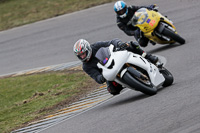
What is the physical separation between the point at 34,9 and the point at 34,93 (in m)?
11.5

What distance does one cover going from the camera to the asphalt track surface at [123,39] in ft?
23.5

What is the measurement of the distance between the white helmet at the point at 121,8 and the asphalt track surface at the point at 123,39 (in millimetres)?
1379

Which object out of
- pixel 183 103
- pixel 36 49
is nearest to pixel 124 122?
pixel 183 103

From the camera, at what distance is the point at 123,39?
15.7 metres

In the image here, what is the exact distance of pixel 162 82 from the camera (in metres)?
9.17

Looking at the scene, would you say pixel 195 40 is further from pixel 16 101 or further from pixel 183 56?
pixel 16 101

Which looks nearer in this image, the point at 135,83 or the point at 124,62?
the point at 135,83

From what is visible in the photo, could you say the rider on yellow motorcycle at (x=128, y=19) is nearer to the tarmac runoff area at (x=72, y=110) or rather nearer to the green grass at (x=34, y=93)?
the green grass at (x=34, y=93)

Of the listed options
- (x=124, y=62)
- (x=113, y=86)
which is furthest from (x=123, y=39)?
(x=124, y=62)

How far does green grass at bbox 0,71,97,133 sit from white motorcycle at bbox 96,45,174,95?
8.08 ft

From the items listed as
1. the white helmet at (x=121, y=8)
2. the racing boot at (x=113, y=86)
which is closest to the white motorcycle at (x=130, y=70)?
the racing boot at (x=113, y=86)

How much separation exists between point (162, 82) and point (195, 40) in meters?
4.05

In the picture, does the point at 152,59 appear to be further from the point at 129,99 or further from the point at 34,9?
the point at 34,9

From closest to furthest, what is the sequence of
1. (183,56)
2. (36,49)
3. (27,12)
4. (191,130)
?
(191,130) → (183,56) → (36,49) → (27,12)
